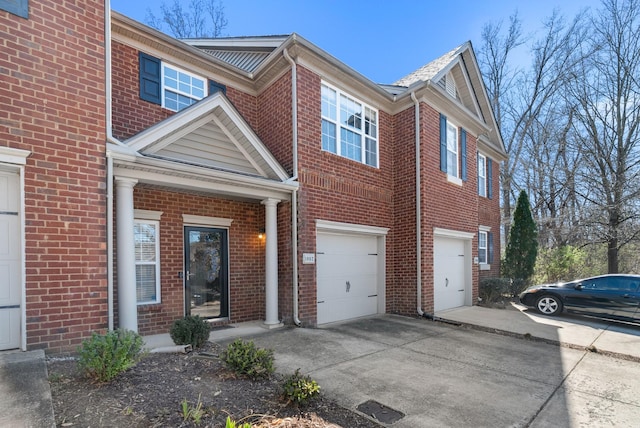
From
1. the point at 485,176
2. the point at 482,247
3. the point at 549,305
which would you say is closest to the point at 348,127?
the point at 549,305

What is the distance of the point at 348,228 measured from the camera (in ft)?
27.6

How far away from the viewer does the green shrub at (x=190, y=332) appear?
515cm

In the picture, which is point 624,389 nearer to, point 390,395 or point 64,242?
point 390,395

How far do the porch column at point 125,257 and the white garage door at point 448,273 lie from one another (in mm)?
7348

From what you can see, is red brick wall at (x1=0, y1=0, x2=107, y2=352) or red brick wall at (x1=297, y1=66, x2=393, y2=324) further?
red brick wall at (x1=297, y1=66, x2=393, y2=324)

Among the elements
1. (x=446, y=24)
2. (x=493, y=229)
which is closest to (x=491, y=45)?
(x=446, y=24)

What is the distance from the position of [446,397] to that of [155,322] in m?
5.22

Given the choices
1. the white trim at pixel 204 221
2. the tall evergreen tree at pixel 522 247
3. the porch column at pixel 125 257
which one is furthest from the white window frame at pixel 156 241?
the tall evergreen tree at pixel 522 247

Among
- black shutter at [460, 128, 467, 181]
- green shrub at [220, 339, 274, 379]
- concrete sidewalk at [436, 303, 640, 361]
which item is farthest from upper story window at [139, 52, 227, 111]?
concrete sidewalk at [436, 303, 640, 361]

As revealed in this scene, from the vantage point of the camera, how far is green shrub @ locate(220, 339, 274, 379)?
4.08 meters

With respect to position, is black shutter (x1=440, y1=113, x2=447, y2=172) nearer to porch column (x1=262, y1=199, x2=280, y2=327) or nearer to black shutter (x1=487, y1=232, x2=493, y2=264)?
porch column (x1=262, y1=199, x2=280, y2=327)

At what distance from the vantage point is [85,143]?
469 centimetres

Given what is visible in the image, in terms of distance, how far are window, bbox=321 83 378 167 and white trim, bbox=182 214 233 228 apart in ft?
9.33

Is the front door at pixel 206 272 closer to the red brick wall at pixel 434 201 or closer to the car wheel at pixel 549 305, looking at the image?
the red brick wall at pixel 434 201
